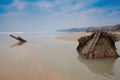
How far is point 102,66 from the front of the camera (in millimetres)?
7441

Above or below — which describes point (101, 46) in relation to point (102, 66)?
above

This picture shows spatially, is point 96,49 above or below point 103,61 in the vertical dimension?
above

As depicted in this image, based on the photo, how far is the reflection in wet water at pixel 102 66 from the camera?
648cm

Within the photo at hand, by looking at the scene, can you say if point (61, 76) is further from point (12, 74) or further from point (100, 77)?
point (12, 74)

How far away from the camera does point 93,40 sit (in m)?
9.70

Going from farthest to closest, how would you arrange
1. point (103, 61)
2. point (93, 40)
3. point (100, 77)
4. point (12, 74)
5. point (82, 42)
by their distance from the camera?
point (82, 42) < point (93, 40) < point (103, 61) < point (12, 74) < point (100, 77)

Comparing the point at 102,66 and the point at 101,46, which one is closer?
the point at 102,66

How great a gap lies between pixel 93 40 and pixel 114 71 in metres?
3.39

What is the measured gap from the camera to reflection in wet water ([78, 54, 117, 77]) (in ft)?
21.3

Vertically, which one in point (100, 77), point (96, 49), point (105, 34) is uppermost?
point (105, 34)

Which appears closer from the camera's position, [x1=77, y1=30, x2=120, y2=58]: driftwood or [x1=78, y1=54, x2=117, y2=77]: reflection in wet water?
[x1=78, y1=54, x2=117, y2=77]: reflection in wet water

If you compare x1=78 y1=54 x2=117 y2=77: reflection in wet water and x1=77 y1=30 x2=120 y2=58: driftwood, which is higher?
x1=77 y1=30 x2=120 y2=58: driftwood

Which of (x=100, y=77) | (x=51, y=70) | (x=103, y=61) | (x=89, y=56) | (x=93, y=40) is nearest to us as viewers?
(x=100, y=77)

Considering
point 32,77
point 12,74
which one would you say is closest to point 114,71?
point 32,77
